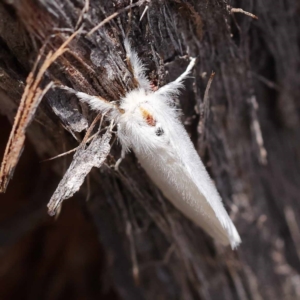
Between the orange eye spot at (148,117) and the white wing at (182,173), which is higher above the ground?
the orange eye spot at (148,117)

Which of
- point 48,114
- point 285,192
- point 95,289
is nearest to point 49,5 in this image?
point 48,114

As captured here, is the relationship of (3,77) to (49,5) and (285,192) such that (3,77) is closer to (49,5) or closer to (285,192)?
(49,5)

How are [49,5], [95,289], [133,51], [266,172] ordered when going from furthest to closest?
[95,289], [266,172], [133,51], [49,5]

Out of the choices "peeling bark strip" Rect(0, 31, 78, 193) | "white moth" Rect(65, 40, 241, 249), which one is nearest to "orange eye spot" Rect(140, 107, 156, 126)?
"white moth" Rect(65, 40, 241, 249)

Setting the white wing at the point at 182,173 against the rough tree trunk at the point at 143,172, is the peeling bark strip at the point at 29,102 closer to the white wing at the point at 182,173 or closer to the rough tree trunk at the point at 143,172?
the rough tree trunk at the point at 143,172

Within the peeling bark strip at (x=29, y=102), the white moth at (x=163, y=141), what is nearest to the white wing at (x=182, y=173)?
the white moth at (x=163, y=141)
